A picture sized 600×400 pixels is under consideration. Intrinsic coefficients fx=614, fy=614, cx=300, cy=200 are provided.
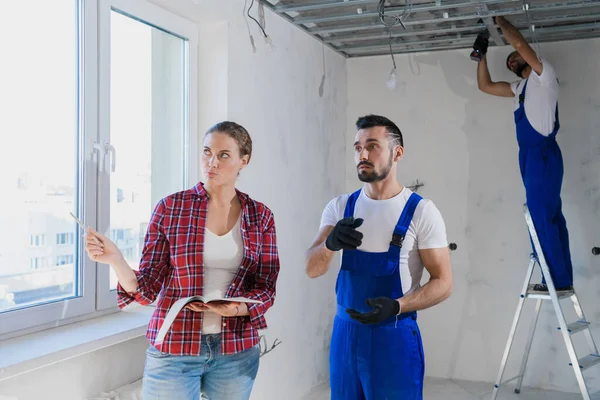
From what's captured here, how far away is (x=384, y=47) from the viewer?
4590mm

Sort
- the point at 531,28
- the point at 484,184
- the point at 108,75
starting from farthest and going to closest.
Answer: the point at 484,184 < the point at 531,28 < the point at 108,75

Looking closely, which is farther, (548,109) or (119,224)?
(548,109)

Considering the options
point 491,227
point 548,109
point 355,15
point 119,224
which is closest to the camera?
point 119,224

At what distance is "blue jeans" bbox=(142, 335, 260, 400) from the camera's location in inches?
75.4

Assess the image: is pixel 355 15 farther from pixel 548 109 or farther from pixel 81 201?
pixel 81 201

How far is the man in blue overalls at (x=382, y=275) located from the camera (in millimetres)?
2045

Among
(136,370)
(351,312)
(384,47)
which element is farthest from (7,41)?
(384,47)

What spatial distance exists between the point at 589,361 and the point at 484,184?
1418 mm

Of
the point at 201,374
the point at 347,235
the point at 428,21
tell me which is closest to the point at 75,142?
the point at 201,374

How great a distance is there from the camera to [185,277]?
1.98 metres

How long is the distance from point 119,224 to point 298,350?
1.77m

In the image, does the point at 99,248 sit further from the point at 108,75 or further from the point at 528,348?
the point at 528,348

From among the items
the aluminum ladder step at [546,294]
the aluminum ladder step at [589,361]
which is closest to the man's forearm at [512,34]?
the aluminum ladder step at [546,294]

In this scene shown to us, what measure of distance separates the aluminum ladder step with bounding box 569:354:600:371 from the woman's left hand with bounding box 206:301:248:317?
2.69 metres
